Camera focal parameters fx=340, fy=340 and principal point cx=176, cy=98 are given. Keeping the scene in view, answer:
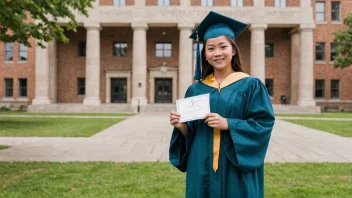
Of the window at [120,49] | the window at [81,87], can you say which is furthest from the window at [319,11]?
the window at [81,87]

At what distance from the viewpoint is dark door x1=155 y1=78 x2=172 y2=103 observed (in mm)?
38062

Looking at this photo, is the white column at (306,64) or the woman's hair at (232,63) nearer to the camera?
the woman's hair at (232,63)

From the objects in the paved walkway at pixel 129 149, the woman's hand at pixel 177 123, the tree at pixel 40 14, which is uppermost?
the tree at pixel 40 14

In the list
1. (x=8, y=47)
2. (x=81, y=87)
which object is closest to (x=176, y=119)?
(x=81, y=87)

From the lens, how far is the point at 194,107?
8.95 feet

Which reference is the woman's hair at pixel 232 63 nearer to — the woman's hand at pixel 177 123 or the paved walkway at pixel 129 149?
the woman's hand at pixel 177 123

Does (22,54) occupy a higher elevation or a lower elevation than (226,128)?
higher

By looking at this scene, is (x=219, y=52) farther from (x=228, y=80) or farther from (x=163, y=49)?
(x=163, y=49)

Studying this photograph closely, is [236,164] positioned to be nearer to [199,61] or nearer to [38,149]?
[199,61]

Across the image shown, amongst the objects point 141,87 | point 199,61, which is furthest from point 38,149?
point 141,87

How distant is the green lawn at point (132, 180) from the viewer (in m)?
5.55

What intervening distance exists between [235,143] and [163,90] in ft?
116

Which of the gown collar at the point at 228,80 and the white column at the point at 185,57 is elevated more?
the white column at the point at 185,57

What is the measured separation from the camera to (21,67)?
37.5 m
